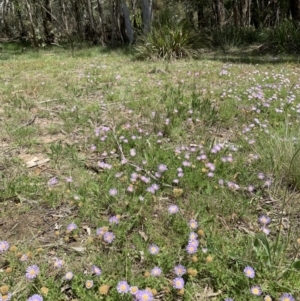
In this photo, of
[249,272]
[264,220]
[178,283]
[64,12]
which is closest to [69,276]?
[178,283]

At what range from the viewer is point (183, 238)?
1915 millimetres

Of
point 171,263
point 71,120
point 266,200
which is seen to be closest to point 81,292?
point 171,263

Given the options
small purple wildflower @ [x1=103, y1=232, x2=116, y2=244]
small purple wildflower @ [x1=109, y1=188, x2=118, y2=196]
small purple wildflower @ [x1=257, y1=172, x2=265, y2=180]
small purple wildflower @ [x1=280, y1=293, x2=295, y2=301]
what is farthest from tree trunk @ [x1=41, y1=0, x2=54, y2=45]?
small purple wildflower @ [x1=280, y1=293, x2=295, y2=301]

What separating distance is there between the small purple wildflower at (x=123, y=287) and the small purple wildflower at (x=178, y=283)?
0.76 ft

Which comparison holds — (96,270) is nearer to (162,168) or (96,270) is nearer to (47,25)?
(162,168)

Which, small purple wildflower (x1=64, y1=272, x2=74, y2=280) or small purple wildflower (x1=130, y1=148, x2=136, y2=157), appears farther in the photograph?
small purple wildflower (x1=130, y1=148, x2=136, y2=157)

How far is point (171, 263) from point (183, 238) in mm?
206

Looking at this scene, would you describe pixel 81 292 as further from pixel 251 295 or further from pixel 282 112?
pixel 282 112

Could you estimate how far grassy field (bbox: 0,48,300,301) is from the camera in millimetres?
1652

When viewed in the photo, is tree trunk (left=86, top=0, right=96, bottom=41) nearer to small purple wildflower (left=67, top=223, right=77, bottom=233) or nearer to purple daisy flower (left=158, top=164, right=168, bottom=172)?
purple daisy flower (left=158, top=164, right=168, bottom=172)

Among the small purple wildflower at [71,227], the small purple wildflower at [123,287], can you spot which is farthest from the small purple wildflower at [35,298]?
the small purple wildflower at [71,227]

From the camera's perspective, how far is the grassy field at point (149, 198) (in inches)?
65.1

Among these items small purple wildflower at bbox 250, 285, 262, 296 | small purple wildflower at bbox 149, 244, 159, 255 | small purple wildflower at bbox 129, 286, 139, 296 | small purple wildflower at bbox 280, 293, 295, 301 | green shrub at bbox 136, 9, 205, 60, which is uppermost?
green shrub at bbox 136, 9, 205, 60

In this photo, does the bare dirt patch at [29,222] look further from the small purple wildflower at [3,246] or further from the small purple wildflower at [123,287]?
the small purple wildflower at [123,287]
